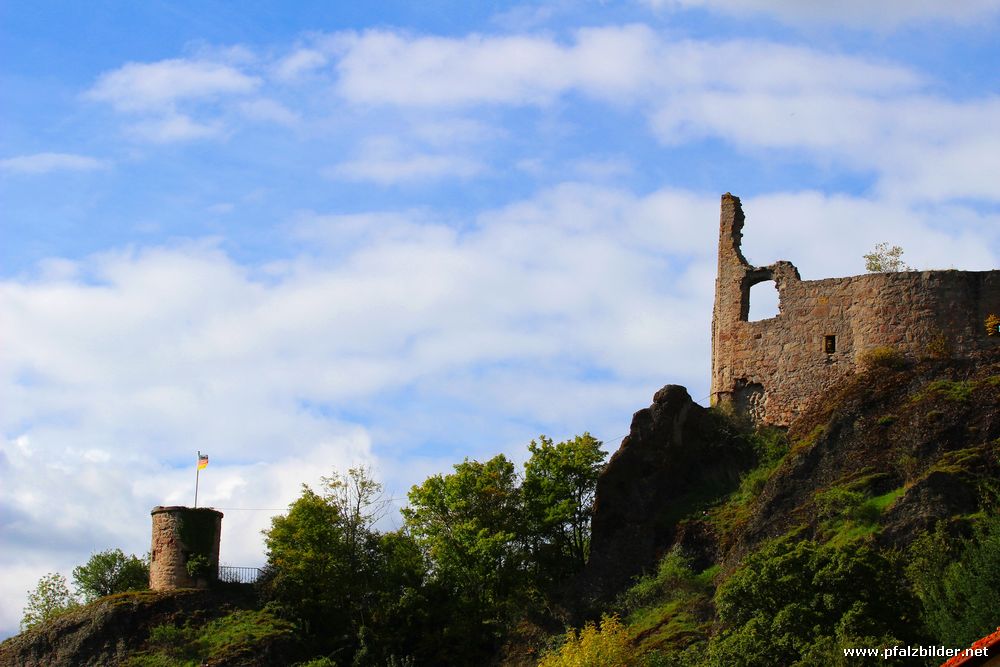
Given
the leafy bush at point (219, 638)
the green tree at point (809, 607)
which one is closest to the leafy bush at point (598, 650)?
the green tree at point (809, 607)

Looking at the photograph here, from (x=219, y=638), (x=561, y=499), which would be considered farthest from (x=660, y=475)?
(x=219, y=638)

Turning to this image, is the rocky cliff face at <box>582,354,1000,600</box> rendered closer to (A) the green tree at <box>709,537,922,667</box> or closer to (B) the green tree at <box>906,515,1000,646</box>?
(B) the green tree at <box>906,515,1000,646</box>

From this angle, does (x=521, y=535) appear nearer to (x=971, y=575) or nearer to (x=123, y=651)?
(x=123, y=651)

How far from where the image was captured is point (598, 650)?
44.3m

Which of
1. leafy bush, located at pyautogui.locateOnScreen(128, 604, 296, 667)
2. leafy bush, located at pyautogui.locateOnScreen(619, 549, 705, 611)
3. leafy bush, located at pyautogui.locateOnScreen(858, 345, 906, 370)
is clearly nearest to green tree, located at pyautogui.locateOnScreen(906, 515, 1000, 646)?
leafy bush, located at pyautogui.locateOnScreen(619, 549, 705, 611)

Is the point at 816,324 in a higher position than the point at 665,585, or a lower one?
higher

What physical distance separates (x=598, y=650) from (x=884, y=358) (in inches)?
588

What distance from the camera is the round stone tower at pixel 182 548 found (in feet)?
188

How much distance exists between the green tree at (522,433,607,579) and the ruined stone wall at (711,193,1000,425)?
517 centimetres

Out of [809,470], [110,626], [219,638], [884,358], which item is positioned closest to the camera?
[809,470]

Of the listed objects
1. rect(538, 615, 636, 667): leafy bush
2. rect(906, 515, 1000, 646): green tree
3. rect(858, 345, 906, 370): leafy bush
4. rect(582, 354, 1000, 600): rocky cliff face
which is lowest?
rect(538, 615, 636, 667): leafy bush

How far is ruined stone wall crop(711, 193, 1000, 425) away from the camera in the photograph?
53.0 meters

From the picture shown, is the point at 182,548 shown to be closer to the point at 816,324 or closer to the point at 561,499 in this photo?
the point at 561,499

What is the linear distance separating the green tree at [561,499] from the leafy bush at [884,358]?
31.8 feet
